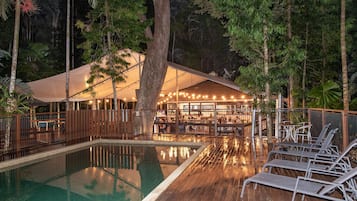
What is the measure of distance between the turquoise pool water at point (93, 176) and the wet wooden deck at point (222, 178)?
2.76 ft

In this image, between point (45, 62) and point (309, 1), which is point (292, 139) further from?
point (45, 62)

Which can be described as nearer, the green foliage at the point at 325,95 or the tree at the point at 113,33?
the green foliage at the point at 325,95

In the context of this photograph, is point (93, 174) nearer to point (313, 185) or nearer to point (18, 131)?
point (18, 131)

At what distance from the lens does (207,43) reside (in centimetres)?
2742

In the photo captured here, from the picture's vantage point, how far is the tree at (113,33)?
36.8 ft

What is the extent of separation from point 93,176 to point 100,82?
7260mm

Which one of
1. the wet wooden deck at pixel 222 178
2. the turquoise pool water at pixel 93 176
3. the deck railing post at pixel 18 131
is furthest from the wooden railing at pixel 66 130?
the wet wooden deck at pixel 222 178

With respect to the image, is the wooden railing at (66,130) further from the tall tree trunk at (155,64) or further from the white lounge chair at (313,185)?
the white lounge chair at (313,185)

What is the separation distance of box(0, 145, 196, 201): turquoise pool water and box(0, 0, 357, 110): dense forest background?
163 inches

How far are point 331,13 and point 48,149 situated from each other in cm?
1192

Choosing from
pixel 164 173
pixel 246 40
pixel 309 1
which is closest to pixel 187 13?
pixel 309 1

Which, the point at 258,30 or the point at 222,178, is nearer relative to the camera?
the point at 222,178

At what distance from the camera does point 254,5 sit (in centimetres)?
636

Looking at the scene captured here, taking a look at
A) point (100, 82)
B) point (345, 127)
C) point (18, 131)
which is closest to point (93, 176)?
point (18, 131)
